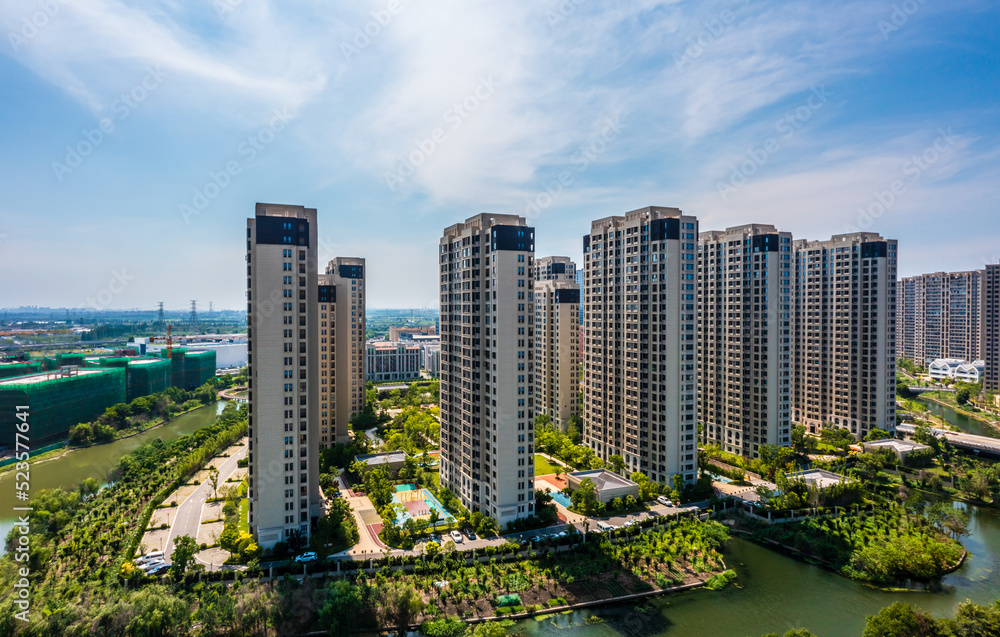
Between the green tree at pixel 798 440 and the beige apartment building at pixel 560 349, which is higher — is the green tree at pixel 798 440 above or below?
below

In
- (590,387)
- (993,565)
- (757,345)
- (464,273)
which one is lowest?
(993,565)

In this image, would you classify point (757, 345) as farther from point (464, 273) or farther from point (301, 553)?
point (301, 553)

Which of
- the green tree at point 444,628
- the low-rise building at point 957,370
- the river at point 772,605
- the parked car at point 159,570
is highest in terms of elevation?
the low-rise building at point 957,370

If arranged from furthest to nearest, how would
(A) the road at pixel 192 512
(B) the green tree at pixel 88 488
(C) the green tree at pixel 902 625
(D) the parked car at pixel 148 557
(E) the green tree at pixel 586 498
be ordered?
1. (B) the green tree at pixel 88 488
2. (E) the green tree at pixel 586 498
3. (A) the road at pixel 192 512
4. (D) the parked car at pixel 148 557
5. (C) the green tree at pixel 902 625

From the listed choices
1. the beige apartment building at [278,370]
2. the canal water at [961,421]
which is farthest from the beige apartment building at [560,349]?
the canal water at [961,421]

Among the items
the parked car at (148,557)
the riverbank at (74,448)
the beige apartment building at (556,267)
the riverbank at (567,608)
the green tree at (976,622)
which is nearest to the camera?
the green tree at (976,622)

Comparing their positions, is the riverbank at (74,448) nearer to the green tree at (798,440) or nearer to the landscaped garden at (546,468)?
the landscaped garden at (546,468)

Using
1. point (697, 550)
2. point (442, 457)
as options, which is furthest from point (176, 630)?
point (697, 550)
